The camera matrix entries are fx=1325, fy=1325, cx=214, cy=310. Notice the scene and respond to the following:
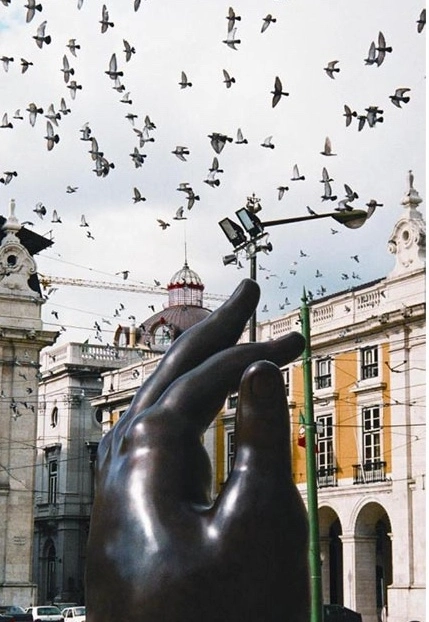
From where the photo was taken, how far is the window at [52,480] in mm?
61941

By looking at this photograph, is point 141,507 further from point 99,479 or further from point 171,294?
point 171,294

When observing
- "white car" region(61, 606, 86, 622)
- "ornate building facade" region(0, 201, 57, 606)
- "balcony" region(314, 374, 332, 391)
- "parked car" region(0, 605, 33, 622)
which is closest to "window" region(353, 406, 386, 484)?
"balcony" region(314, 374, 332, 391)

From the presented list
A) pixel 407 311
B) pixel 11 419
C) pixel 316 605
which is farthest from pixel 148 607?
pixel 11 419

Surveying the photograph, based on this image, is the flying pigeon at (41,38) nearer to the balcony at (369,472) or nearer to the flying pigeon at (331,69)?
the flying pigeon at (331,69)

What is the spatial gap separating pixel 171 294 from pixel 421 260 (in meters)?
36.8

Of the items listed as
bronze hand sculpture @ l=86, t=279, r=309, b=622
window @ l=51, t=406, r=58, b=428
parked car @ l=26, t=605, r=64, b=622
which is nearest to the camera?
bronze hand sculpture @ l=86, t=279, r=309, b=622

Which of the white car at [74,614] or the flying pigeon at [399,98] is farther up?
the flying pigeon at [399,98]

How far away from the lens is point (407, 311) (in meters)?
40.9

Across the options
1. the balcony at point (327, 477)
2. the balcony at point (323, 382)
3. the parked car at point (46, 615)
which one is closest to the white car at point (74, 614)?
the parked car at point (46, 615)

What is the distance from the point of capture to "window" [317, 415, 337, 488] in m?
44.7

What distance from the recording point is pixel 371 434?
42.9 metres

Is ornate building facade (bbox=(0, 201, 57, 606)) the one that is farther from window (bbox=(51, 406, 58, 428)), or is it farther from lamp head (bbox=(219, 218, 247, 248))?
lamp head (bbox=(219, 218, 247, 248))

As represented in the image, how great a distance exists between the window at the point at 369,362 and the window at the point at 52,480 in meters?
22.9

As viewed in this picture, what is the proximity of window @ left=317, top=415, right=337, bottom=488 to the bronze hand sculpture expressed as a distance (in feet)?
116
